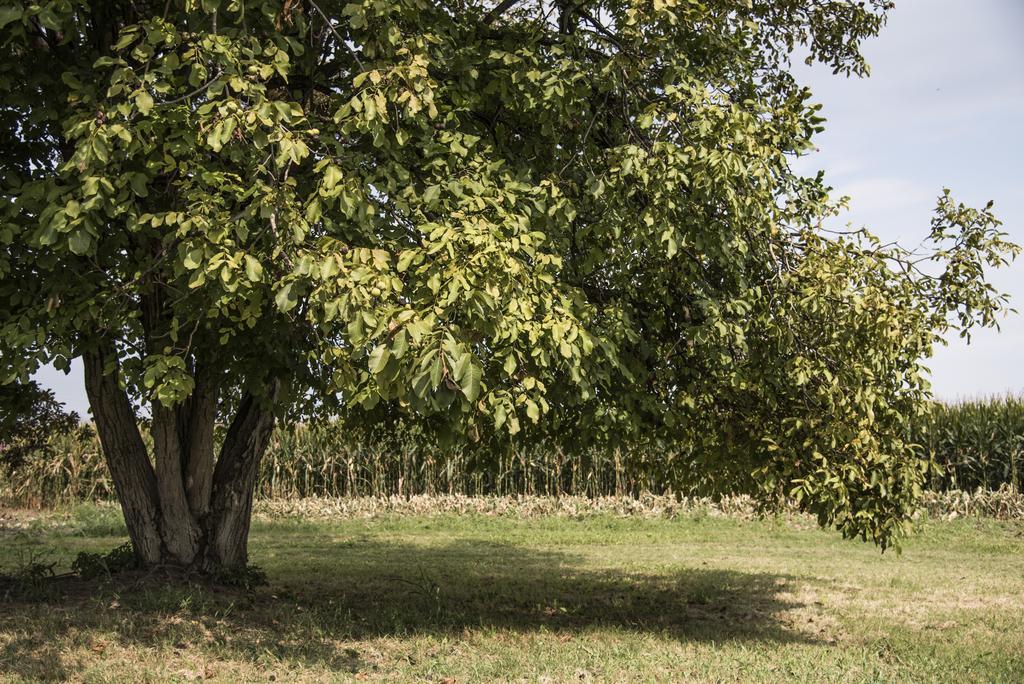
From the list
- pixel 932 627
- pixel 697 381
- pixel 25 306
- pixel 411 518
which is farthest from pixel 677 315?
pixel 411 518

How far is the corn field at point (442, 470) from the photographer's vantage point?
22.0m

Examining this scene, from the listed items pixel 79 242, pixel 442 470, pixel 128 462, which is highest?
pixel 79 242

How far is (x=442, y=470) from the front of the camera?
74.8 feet

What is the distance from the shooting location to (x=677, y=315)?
960 centimetres

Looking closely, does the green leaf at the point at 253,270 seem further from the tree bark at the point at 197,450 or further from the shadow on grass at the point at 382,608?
the tree bark at the point at 197,450

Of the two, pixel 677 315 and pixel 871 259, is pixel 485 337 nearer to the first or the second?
pixel 677 315

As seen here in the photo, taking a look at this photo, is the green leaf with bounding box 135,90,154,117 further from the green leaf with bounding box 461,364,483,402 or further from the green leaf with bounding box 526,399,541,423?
the green leaf with bounding box 526,399,541,423

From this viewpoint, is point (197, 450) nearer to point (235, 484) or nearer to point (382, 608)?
point (235, 484)

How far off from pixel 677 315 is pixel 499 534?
1028cm

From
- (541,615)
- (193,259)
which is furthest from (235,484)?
(193,259)

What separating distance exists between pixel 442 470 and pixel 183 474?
12457 millimetres

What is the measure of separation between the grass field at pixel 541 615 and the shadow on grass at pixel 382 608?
0.03 metres

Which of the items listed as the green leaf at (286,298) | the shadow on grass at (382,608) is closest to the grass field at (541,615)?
the shadow on grass at (382,608)

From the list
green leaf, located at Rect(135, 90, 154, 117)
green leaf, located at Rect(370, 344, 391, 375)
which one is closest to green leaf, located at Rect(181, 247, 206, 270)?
green leaf, located at Rect(135, 90, 154, 117)
